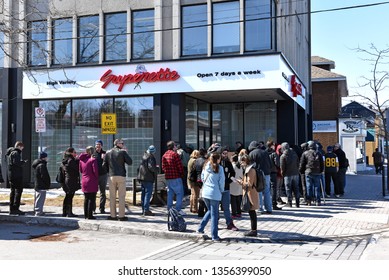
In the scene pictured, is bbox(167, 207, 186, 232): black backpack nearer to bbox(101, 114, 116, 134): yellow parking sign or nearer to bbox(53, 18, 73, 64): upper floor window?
bbox(101, 114, 116, 134): yellow parking sign

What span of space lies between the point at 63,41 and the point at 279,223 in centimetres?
1256

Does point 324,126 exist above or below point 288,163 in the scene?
above

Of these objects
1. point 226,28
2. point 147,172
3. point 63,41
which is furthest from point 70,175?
point 63,41

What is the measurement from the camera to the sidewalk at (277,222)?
9500 millimetres

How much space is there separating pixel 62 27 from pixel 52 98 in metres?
2.99

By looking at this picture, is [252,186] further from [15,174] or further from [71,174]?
[15,174]

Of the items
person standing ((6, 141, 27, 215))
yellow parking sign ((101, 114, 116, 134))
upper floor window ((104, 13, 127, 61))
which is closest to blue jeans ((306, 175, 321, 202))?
yellow parking sign ((101, 114, 116, 134))

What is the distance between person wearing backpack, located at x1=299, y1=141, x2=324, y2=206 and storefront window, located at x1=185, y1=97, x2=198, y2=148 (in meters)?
5.43

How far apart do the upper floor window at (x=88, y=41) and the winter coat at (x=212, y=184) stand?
10.9 m

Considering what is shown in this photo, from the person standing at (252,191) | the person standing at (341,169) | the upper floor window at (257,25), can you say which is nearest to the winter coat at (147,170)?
the person standing at (252,191)

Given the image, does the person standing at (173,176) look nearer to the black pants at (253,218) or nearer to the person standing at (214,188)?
the person standing at (214,188)

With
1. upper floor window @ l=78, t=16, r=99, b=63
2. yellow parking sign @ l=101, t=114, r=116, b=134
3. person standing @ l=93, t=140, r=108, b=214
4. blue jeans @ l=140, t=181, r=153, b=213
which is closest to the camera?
blue jeans @ l=140, t=181, r=153, b=213

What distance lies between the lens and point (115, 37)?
1812 cm

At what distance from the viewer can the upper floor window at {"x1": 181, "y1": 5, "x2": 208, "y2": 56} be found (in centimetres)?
1706
